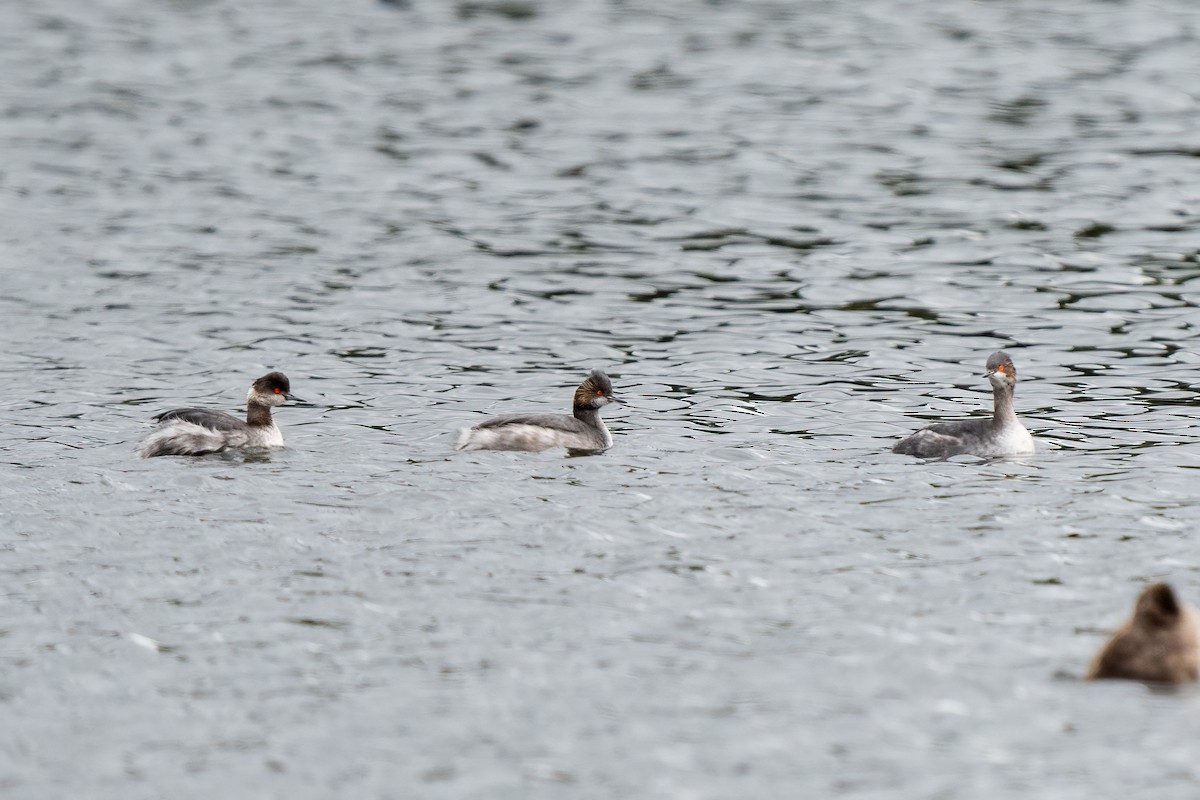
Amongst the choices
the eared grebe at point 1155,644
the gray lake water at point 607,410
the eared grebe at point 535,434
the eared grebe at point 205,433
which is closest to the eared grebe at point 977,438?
the gray lake water at point 607,410

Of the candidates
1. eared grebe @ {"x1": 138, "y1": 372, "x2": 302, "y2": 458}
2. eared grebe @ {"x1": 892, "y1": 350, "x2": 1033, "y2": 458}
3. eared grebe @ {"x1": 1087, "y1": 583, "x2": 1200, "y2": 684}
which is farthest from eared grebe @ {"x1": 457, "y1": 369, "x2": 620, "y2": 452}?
eared grebe @ {"x1": 1087, "y1": 583, "x2": 1200, "y2": 684}

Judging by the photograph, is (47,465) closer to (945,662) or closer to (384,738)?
(384,738)

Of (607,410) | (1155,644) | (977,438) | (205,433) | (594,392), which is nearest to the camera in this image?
(1155,644)

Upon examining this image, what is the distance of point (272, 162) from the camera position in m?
33.6

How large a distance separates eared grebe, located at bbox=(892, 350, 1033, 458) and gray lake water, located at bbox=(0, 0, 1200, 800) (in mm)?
243

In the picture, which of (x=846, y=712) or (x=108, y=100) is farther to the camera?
(x=108, y=100)

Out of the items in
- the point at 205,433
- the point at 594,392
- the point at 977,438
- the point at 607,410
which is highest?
the point at 977,438

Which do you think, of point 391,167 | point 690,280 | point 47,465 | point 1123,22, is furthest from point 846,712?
point 1123,22

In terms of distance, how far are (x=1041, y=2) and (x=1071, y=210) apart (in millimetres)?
20636

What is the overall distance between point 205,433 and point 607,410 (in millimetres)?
4715

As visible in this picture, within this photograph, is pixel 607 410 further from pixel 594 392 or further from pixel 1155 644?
pixel 1155 644

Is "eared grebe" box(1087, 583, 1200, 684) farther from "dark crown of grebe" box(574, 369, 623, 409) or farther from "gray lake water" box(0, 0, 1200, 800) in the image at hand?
"dark crown of grebe" box(574, 369, 623, 409)

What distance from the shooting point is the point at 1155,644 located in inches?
435

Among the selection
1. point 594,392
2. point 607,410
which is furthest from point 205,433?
point 607,410
